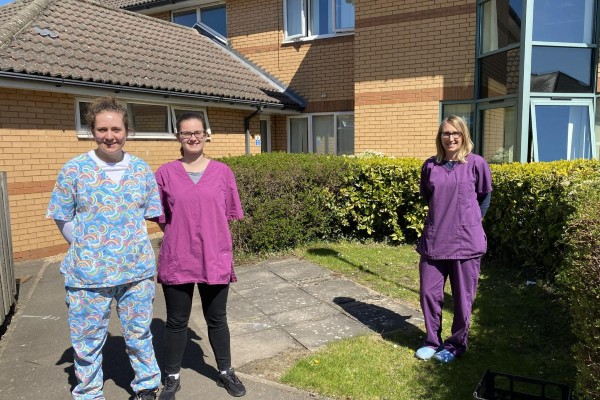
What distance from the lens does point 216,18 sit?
1443cm

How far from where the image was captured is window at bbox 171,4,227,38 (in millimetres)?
14251

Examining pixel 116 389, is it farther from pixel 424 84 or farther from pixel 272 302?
pixel 424 84

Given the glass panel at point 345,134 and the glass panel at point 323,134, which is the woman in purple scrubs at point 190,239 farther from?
the glass panel at point 323,134

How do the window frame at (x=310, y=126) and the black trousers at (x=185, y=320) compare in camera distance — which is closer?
the black trousers at (x=185, y=320)

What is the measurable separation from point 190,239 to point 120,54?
7803 millimetres

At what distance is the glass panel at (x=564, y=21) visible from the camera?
827cm

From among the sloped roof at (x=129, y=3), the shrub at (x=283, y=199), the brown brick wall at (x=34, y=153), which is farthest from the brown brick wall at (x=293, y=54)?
the brown brick wall at (x=34, y=153)

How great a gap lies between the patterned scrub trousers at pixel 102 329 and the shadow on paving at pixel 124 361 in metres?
0.34

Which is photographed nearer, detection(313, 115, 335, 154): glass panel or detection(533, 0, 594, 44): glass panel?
detection(533, 0, 594, 44): glass panel

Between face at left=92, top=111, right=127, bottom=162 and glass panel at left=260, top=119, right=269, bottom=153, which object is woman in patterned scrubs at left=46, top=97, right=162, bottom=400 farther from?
glass panel at left=260, top=119, right=269, bottom=153

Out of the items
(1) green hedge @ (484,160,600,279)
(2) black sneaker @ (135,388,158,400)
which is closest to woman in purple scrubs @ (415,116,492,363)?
(1) green hedge @ (484,160,600,279)

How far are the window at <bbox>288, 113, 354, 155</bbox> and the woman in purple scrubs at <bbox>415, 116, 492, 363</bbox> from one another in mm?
8792

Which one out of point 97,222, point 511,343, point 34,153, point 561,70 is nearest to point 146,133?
point 34,153

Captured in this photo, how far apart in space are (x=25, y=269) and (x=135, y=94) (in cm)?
367
